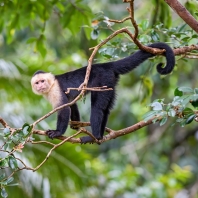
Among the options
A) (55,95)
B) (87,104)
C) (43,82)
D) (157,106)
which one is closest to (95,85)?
(55,95)

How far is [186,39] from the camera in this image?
9.37 feet

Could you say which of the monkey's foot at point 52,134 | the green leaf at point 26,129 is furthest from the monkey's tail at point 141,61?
the green leaf at point 26,129

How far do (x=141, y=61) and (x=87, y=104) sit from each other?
4.50 metres

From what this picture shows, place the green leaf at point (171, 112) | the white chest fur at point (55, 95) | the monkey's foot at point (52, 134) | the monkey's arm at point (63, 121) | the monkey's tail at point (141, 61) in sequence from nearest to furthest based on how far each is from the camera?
1. the green leaf at point (171, 112)
2. the monkey's tail at point (141, 61)
3. the monkey's foot at point (52, 134)
4. the monkey's arm at point (63, 121)
5. the white chest fur at point (55, 95)

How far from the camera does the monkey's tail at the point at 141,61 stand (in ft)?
8.71

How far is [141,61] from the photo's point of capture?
9.54ft

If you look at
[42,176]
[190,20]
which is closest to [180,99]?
[190,20]

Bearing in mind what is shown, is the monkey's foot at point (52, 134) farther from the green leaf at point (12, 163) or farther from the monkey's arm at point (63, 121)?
the green leaf at point (12, 163)

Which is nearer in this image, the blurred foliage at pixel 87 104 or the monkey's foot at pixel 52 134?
the monkey's foot at pixel 52 134

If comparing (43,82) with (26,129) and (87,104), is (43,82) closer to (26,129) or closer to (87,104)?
(26,129)

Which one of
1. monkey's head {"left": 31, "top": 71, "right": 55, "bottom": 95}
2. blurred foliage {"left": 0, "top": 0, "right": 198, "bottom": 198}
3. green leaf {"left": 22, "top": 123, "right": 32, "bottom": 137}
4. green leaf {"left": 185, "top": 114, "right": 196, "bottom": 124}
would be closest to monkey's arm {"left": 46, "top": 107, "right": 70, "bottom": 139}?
monkey's head {"left": 31, "top": 71, "right": 55, "bottom": 95}

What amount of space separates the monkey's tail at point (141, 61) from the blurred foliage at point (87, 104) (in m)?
0.08

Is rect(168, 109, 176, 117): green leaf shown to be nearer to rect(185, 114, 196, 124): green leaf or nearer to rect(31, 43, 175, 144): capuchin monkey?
rect(185, 114, 196, 124): green leaf

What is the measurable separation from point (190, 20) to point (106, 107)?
Answer: 1100 millimetres
